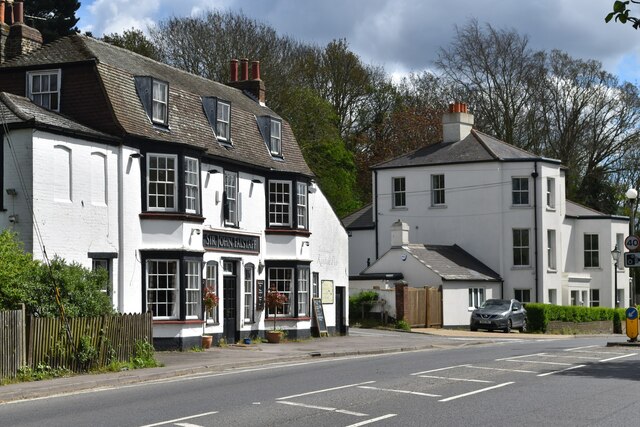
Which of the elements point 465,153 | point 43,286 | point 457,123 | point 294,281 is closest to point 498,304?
point 465,153

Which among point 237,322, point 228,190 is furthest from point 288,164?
point 237,322

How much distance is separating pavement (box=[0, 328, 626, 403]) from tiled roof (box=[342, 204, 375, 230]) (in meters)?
13.0

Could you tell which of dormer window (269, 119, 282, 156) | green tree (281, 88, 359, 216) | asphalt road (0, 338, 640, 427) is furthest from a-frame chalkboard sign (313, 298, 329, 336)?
green tree (281, 88, 359, 216)

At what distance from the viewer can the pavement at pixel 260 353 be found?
65.9 feet

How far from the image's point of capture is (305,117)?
2362 inches

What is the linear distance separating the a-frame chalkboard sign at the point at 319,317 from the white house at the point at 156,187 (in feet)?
0.83

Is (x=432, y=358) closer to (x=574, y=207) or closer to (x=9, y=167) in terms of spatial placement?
(x=9, y=167)

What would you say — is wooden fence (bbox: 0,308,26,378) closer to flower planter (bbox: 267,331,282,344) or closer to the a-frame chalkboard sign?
flower planter (bbox: 267,331,282,344)

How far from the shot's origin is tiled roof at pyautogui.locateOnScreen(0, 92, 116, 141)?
26.5m

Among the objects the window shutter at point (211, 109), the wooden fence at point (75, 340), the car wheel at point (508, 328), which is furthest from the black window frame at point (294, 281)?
the car wheel at point (508, 328)

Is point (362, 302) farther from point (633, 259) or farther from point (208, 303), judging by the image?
point (633, 259)

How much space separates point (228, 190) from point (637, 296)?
54292mm

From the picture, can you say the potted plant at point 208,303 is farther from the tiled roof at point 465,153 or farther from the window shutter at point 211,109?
the tiled roof at point 465,153

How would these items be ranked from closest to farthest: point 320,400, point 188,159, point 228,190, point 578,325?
point 320,400 < point 188,159 < point 228,190 < point 578,325
